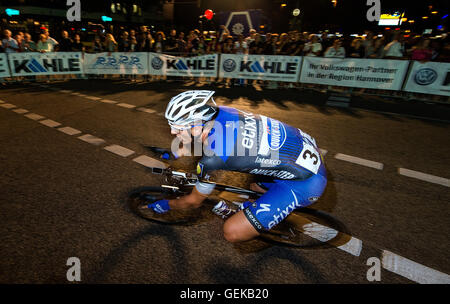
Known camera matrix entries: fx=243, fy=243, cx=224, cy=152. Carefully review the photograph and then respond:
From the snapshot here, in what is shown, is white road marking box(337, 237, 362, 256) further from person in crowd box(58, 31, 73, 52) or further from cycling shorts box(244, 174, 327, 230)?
person in crowd box(58, 31, 73, 52)

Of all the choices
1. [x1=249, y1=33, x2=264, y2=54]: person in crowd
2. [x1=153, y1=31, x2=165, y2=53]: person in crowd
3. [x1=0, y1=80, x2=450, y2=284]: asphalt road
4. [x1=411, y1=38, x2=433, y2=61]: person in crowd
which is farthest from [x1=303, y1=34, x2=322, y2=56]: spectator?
[x1=153, y1=31, x2=165, y2=53]: person in crowd

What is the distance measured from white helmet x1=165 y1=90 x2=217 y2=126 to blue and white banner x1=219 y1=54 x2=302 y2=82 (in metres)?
10.3

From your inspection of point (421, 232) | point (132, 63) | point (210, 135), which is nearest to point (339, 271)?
point (421, 232)

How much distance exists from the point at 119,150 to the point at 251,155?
3.60 m

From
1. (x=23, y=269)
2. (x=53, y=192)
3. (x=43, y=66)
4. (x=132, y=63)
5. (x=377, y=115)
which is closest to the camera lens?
(x=23, y=269)

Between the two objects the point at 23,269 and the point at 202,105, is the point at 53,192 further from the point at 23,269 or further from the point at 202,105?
the point at 202,105

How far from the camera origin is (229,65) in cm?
1267

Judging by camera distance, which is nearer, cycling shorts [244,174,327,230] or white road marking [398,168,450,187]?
cycling shorts [244,174,327,230]

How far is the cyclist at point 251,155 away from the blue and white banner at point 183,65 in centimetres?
1096

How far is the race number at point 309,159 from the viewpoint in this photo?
2.55 metres

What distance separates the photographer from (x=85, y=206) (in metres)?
3.31

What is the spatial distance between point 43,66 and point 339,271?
14.4 m

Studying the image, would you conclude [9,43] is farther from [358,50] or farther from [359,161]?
[358,50]

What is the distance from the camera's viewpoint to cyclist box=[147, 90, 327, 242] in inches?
94.6
